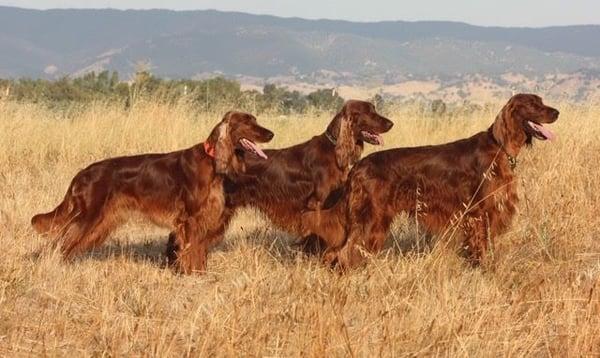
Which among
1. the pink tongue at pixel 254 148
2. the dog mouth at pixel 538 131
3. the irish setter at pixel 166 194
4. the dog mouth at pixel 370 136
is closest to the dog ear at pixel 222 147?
the irish setter at pixel 166 194

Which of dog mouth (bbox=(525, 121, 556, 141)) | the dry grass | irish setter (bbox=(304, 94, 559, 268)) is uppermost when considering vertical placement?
dog mouth (bbox=(525, 121, 556, 141))

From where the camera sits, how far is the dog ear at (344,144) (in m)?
5.23

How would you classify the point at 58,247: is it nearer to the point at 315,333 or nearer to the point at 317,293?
the point at 317,293

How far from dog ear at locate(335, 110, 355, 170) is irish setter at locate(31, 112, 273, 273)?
1.57 ft

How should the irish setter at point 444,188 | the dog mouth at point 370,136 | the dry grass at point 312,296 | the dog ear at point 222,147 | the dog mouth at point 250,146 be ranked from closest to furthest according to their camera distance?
the dry grass at point 312,296 < the irish setter at point 444,188 < the dog ear at point 222,147 < the dog mouth at point 250,146 < the dog mouth at point 370,136

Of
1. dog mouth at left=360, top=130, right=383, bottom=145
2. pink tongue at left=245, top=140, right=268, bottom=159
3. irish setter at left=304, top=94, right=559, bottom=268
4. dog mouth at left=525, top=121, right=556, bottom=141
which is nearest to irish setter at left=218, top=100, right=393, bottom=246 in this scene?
dog mouth at left=360, top=130, right=383, bottom=145

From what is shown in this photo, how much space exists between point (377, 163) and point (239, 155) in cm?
99

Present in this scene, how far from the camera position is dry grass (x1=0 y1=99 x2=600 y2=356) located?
311 centimetres

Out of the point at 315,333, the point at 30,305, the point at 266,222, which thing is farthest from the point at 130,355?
the point at 266,222

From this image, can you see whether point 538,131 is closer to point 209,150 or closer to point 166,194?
point 209,150

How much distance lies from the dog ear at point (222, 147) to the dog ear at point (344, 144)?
71 centimetres

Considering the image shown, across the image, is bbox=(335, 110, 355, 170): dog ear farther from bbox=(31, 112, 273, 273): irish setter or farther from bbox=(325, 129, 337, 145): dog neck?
bbox=(31, 112, 273, 273): irish setter

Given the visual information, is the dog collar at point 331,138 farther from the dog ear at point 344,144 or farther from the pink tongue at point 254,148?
the pink tongue at point 254,148

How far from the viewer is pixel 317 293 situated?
3.50 m
